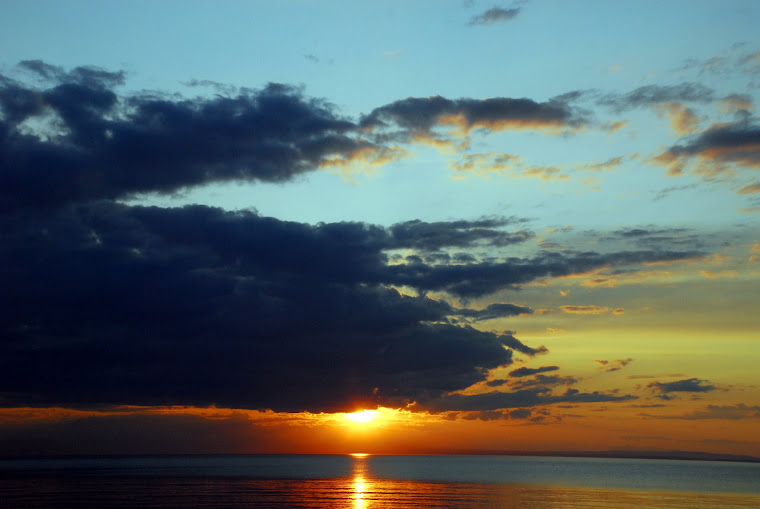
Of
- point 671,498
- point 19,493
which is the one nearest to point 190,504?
point 19,493

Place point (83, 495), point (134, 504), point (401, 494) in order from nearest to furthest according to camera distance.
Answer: point (134, 504) < point (83, 495) < point (401, 494)

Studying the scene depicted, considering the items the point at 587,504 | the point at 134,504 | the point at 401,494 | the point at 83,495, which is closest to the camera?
the point at 134,504

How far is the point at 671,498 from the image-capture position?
154625 mm

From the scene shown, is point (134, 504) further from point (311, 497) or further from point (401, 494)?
point (401, 494)

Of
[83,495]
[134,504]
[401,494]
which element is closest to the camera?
[134,504]

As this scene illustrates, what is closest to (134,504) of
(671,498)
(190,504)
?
(190,504)

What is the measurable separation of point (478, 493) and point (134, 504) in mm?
82388

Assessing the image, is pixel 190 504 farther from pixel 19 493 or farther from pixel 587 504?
pixel 587 504

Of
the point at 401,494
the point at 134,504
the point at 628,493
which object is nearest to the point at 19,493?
the point at 134,504

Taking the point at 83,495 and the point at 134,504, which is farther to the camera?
the point at 83,495

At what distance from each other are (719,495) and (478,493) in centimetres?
5956

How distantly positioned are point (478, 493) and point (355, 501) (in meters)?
40.7

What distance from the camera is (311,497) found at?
14962cm

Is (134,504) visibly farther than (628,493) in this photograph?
→ No
